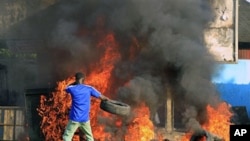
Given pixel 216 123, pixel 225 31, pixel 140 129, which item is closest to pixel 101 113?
pixel 140 129

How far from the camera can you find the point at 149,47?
44.1ft

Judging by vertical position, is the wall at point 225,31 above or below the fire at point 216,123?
above

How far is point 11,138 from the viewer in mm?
13852

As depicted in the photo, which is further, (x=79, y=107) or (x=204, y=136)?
(x=204, y=136)

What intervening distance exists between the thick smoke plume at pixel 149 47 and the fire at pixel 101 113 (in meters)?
0.24

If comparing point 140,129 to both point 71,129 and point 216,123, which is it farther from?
point 71,129

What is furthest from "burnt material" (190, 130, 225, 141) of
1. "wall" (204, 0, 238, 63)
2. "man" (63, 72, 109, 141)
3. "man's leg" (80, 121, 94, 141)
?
"wall" (204, 0, 238, 63)

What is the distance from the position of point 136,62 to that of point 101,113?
1775mm

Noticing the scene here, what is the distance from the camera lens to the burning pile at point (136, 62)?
1247cm

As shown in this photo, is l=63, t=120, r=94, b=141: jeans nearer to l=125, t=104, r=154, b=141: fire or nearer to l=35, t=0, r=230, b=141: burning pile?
l=35, t=0, r=230, b=141: burning pile

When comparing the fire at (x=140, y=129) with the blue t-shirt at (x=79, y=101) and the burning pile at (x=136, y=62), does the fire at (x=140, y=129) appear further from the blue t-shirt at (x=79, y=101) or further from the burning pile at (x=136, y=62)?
the blue t-shirt at (x=79, y=101)

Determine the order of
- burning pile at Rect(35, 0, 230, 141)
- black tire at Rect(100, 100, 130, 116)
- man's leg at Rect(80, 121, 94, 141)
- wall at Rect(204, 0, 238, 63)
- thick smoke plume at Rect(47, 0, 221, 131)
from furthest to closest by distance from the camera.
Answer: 1. wall at Rect(204, 0, 238, 63)
2. thick smoke plume at Rect(47, 0, 221, 131)
3. burning pile at Rect(35, 0, 230, 141)
4. black tire at Rect(100, 100, 130, 116)
5. man's leg at Rect(80, 121, 94, 141)

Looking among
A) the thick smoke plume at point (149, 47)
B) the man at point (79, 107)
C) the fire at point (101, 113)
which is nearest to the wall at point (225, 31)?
the thick smoke plume at point (149, 47)

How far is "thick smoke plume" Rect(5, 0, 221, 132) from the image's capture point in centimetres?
1262
